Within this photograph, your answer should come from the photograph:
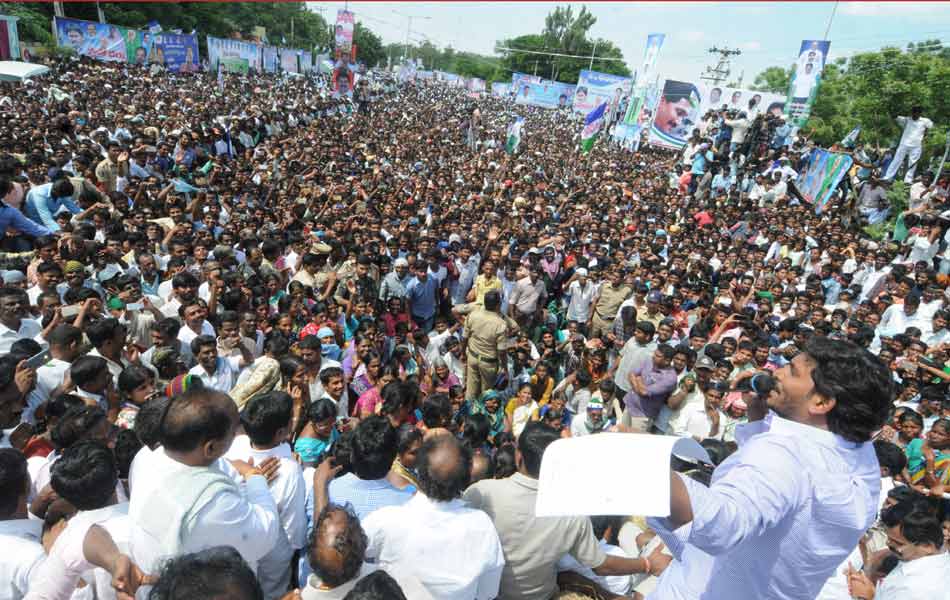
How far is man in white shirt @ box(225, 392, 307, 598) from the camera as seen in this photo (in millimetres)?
2158

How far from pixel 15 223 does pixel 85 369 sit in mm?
3391

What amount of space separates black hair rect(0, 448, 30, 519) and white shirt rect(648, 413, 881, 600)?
2.10 metres

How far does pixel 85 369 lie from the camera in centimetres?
300

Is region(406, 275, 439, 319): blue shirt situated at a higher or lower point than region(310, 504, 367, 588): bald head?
lower

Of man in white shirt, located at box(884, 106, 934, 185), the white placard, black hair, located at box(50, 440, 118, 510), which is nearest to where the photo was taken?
the white placard

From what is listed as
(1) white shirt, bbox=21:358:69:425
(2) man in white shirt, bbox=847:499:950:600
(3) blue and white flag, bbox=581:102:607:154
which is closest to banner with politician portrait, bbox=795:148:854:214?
(3) blue and white flag, bbox=581:102:607:154

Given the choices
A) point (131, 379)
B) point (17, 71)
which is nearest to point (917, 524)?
point (131, 379)

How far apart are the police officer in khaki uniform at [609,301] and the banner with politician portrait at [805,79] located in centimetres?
1504

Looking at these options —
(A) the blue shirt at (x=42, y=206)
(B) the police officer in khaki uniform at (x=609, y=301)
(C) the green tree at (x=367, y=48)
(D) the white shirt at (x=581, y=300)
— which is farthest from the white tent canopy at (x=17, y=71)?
(C) the green tree at (x=367, y=48)

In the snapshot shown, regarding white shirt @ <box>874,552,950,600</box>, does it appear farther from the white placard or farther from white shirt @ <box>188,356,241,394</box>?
white shirt @ <box>188,356,241,394</box>

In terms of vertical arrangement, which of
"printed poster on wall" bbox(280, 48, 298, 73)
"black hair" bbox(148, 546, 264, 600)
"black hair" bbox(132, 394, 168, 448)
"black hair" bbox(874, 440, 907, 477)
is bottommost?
"black hair" bbox(874, 440, 907, 477)

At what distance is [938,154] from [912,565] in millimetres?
19137

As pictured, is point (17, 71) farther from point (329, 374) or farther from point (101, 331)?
point (329, 374)

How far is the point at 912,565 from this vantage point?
241cm
